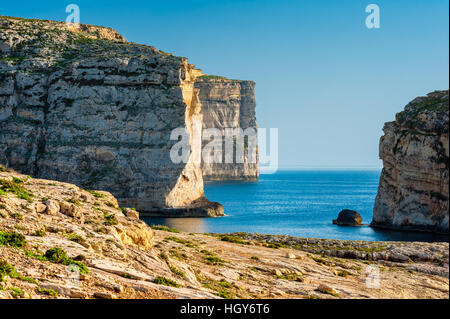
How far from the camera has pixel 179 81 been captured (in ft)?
314

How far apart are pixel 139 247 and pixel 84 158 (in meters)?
66.2

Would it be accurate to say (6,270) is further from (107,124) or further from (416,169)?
(107,124)

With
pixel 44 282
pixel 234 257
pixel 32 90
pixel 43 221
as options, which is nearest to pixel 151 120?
pixel 32 90

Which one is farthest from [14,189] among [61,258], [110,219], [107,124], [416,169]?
[107,124]

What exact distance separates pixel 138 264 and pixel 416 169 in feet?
191

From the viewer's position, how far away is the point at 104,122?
94.8 meters

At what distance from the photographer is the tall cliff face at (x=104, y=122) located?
301 feet

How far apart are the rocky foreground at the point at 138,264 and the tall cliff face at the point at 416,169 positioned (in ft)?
96.7

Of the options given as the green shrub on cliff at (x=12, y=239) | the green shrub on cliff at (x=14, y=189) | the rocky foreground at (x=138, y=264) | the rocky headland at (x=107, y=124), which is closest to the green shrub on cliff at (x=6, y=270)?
the rocky foreground at (x=138, y=264)

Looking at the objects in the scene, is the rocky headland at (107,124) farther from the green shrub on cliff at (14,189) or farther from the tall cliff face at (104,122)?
the green shrub on cliff at (14,189)

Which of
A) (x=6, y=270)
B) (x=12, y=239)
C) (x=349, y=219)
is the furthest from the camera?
(x=349, y=219)

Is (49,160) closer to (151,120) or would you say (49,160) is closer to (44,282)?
(151,120)

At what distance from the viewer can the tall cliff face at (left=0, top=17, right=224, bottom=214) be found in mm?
91875

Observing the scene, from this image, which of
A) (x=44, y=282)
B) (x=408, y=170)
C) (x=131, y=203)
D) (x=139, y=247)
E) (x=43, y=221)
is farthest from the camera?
(x=131, y=203)
